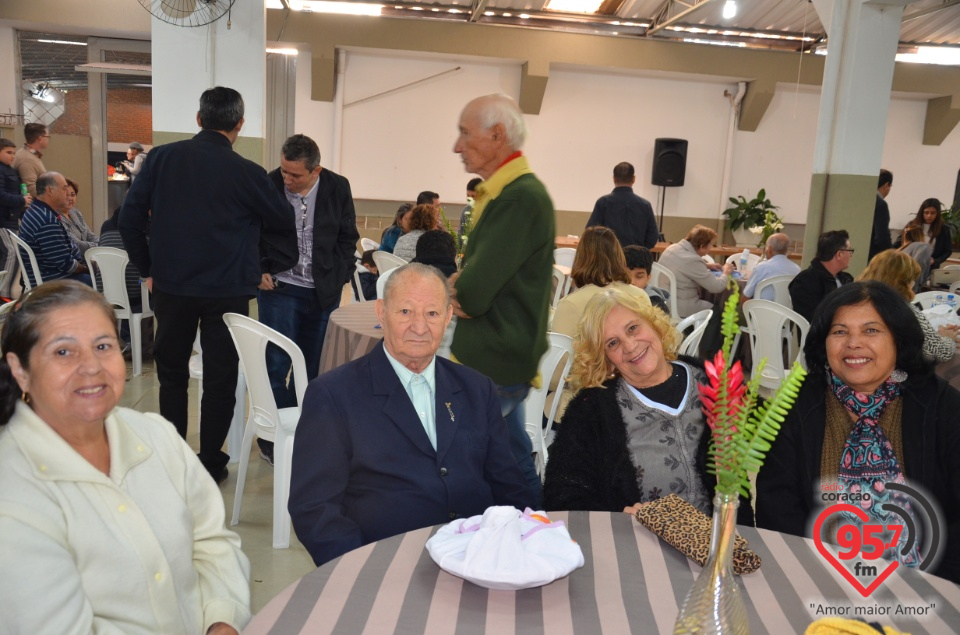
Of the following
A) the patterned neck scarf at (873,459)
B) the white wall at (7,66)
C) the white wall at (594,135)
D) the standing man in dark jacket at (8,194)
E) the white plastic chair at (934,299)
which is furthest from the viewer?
the white wall at (594,135)

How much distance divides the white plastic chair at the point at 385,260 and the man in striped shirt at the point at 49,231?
2.06m

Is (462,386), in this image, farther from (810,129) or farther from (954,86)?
(954,86)

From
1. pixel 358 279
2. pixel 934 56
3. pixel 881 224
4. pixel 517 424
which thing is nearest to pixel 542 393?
pixel 517 424

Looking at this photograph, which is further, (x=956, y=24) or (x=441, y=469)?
(x=956, y=24)

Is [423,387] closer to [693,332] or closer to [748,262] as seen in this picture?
[693,332]

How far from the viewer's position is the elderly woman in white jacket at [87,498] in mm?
1262

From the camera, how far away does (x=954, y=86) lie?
1165 centimetres

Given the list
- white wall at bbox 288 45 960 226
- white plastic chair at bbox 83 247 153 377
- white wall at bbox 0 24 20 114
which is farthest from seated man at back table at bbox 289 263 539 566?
white wall at bbox 0 24 20 114

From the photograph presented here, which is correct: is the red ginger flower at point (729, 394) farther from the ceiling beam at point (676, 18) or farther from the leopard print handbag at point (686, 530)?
the ceiling beam at point (676, 18)

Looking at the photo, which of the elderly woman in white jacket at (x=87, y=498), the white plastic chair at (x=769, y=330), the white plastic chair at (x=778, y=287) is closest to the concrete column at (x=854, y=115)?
the white plastic chair at (x=778, y=287)

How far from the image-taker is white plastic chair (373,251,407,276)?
5648 mm

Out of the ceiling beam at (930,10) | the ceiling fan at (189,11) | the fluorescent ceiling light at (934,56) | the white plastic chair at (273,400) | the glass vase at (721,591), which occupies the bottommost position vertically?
the white plastic chair at (273,400)

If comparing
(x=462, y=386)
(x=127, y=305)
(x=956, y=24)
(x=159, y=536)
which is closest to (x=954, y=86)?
(x=956, y=24)

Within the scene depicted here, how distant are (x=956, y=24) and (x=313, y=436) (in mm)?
11064
